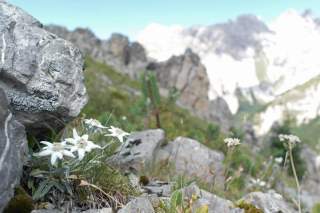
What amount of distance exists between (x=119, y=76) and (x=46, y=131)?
134 ft

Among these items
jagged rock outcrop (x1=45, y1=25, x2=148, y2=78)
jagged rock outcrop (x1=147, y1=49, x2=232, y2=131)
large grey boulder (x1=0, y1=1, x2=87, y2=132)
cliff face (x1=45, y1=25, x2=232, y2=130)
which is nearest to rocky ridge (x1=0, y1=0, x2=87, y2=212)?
large grey boulder (x1=0, y1=1, x2=87, y2=132)

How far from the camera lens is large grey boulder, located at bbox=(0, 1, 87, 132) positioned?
481 cm

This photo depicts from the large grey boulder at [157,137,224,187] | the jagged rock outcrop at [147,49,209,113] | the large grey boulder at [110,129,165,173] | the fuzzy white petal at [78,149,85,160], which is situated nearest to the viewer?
the fuzzy white petal at [78,149,85,160]

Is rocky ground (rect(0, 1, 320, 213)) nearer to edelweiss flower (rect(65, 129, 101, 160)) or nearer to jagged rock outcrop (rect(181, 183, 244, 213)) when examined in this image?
jagged rock outcrop (rect(181, 183, 244, 213))

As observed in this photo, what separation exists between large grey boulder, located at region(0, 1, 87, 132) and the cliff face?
170 feet

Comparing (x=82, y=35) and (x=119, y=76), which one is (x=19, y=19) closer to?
(x=119, y=76)

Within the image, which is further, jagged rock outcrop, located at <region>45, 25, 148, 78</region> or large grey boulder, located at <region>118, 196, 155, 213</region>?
jagged rock outcrop, located at <region>45, 25, 148, 78</region>

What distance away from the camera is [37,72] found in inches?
199

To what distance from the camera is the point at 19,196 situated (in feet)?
14.6

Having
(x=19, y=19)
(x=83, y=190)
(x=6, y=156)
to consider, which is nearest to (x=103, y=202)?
(x=83, y=190)

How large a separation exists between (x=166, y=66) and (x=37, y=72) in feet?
Answer: 207

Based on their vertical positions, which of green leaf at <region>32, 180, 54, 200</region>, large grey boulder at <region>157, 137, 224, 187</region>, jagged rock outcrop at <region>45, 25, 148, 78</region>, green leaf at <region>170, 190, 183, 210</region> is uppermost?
jagged rock outcrop at <region>45, 25, 148, 78</region>

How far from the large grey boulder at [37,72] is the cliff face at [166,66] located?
170 ft

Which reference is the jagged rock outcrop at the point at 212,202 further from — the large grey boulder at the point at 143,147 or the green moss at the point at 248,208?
the large grey boulder at the point at 143,147
